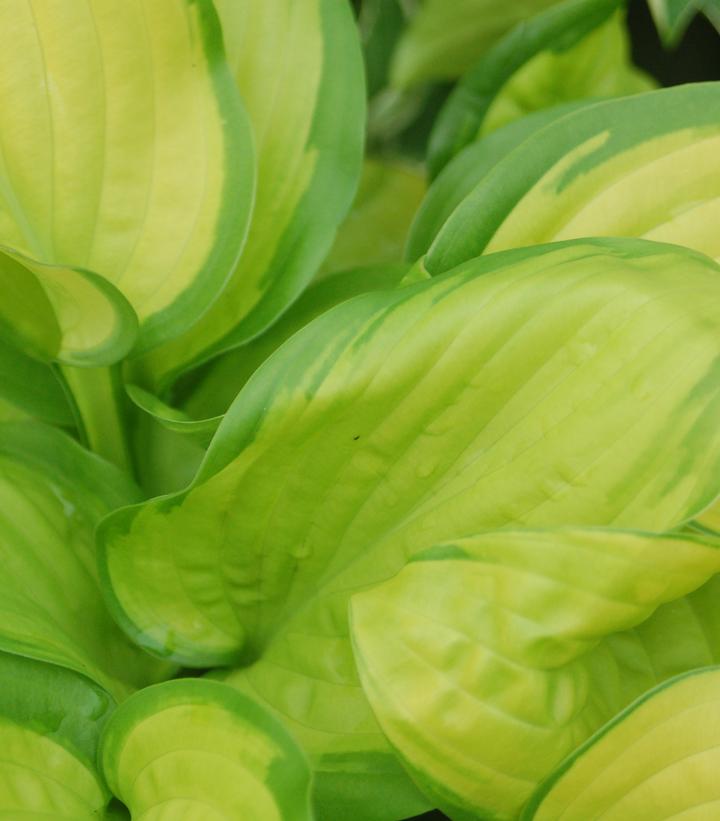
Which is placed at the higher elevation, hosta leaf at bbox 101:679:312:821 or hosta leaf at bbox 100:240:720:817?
hosta leaf at bbox 100:240:720:817

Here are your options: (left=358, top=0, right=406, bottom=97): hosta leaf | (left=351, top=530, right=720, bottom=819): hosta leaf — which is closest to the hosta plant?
(left=351, top=530, right=720, bottom=819): hosta leaf

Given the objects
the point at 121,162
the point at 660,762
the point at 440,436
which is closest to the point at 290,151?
the point at 121,162

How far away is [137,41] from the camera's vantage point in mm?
435

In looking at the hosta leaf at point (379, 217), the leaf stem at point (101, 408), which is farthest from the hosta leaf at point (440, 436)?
the hosta leaf at point (379, 217)

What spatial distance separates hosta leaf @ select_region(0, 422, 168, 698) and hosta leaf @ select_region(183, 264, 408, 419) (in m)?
0.07

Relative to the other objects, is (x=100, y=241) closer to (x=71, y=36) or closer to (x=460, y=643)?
(x=71, y=36)

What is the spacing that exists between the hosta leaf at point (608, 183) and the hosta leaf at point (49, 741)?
24 cm

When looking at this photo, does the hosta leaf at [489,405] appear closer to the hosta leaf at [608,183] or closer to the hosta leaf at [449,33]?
the hosta leaf at [608,183]

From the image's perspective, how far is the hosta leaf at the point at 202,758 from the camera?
332 mm

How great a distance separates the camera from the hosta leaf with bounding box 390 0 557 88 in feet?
2.59

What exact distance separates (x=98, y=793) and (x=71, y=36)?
313mm

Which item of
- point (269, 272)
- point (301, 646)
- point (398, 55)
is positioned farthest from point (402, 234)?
point (301, 646)

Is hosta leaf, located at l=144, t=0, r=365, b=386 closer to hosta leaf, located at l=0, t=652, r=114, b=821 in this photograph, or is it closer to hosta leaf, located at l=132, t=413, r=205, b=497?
hosta leaf, located at l=132, t=413, r=205, b=497

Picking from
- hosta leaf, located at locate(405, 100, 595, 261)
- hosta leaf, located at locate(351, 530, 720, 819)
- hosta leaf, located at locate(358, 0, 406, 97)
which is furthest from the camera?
hosta leaf, located at locate(358, 0, 406, 97)
